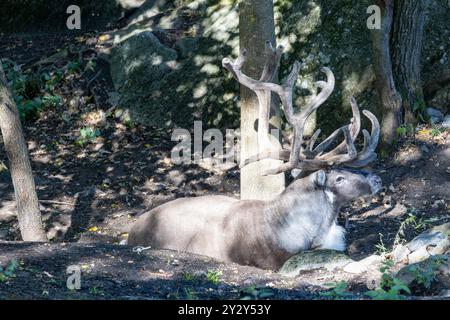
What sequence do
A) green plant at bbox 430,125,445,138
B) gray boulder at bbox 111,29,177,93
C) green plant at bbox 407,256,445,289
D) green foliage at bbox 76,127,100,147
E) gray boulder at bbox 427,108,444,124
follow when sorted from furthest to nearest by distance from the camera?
gray boulder at bbox 111,29,177,93, green foliage at bbox 76,127,100,147, gray boulder at bbox 427,108,444,124, green plant at bbox 430,125,445,138, green plant at bbox 407,256,445,289

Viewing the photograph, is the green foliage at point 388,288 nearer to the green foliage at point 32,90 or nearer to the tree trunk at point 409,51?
the tree trunk at point 409,51

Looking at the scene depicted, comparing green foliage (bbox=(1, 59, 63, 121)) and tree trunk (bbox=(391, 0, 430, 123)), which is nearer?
tree trunk (bbox=(391, 0, 430, 123))

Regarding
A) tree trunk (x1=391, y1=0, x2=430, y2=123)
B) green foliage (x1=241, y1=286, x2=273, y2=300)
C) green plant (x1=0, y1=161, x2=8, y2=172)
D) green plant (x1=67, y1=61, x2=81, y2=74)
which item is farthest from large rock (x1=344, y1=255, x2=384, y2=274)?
green plant (x1=67, y1=61, x2=81, y2=74)

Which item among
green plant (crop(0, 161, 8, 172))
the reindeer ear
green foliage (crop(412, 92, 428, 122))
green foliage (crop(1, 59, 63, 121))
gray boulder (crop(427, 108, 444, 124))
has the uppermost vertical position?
green foliage (crop(1, 59, 63, 121))

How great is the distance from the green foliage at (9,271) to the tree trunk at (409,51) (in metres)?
5.70

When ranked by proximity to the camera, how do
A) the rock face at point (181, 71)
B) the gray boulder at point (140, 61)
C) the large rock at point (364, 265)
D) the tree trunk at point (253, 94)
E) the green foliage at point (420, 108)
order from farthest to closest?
the gray boulder at point (140, 61)
the rock face at point (181, 71)
the green foliage at point (420, 108)
the tree trunk at point (253, 94)
the large rock at point (364, 265)

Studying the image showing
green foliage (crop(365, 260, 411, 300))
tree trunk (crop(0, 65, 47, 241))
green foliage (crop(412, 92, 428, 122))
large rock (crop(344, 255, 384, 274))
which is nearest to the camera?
green foliage (crop(365, 260, 411, 300))

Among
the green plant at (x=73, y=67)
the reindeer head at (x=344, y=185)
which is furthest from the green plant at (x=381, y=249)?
the green plant at (x=73, y=67)

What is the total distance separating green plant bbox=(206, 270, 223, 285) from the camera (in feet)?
20.6

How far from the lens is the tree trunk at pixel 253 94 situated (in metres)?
8.16

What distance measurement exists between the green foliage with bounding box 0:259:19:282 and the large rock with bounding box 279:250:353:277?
2.45 meters

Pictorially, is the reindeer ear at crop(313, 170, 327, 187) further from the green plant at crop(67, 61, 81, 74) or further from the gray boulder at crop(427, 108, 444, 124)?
the green plant at crop(67, 61, 81, 74)

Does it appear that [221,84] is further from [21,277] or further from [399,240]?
[21,277]

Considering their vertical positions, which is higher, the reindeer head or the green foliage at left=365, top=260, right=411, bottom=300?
the reindeer head
